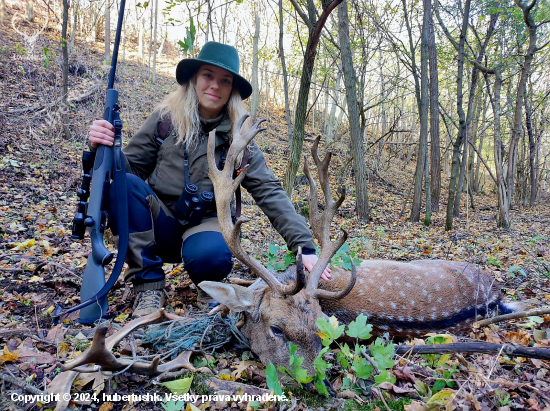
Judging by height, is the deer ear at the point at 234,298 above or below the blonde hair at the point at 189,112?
below

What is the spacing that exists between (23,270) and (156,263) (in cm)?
148

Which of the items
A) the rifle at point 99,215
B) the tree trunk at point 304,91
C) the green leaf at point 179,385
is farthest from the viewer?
the tree trunk at point 304,91

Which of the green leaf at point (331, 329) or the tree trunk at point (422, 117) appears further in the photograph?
the tree trunk at point (422, 117)

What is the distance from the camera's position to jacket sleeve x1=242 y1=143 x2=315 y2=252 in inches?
136

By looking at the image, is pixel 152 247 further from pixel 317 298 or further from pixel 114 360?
pixel 317 298

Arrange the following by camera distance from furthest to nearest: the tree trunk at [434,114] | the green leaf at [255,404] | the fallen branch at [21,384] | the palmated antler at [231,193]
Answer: the tree trunk at [434,114]
the palmated antler at [231,193]
the green leaf at [255,404]
the fallen branch at [21,384]

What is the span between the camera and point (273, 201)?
3.63 m

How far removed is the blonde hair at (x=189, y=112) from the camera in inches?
142

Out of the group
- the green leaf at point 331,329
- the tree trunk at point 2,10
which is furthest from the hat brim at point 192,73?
the tree trunk at point 2,10

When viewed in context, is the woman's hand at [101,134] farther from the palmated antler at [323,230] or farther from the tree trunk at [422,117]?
the tree trunk at [422,117]

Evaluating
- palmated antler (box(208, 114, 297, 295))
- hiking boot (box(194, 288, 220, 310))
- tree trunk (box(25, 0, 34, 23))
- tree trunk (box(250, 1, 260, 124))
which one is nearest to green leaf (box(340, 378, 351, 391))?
palmated antler (box(208, 114, 297, 295))

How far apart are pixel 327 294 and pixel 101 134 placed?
2204 mm

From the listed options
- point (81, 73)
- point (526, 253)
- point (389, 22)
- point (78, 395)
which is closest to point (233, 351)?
point (78, 395)

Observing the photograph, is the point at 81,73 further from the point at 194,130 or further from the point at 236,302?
the point at 236,302
